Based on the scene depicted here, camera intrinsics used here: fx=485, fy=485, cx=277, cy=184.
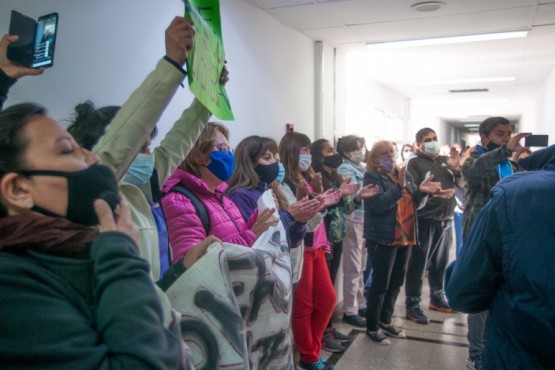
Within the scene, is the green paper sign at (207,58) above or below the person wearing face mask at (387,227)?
above

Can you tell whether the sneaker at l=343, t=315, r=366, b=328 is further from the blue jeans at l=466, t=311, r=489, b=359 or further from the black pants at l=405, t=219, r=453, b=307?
the blue jeans at l=466, t=311, r=489, b=359

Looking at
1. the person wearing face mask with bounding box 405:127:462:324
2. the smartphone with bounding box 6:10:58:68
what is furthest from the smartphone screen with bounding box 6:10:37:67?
the person wearing face mask with bounding box 405:127:462:324

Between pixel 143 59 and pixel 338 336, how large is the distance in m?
2.49

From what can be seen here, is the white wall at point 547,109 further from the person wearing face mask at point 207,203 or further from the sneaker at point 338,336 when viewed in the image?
the person wearing face mask at point 207,203

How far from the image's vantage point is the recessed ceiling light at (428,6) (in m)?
3.83

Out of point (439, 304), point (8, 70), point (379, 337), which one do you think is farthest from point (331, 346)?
point (8, 70)

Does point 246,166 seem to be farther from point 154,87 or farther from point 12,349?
point 12,349

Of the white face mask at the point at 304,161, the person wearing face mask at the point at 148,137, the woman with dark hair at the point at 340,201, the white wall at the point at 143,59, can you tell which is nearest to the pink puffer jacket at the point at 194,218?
the person wearing face mask at the point at 148,137

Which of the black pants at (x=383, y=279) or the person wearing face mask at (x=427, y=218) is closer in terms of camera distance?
the black pants at (x=383, y=279)

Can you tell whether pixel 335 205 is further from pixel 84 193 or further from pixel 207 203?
pixel 84 193

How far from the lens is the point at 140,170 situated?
1565 millimetres

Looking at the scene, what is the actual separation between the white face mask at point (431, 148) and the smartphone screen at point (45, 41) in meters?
3.48

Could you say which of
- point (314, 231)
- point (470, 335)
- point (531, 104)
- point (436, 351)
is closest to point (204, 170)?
point (314, 231)

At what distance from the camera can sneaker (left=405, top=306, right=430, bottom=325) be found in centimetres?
416
